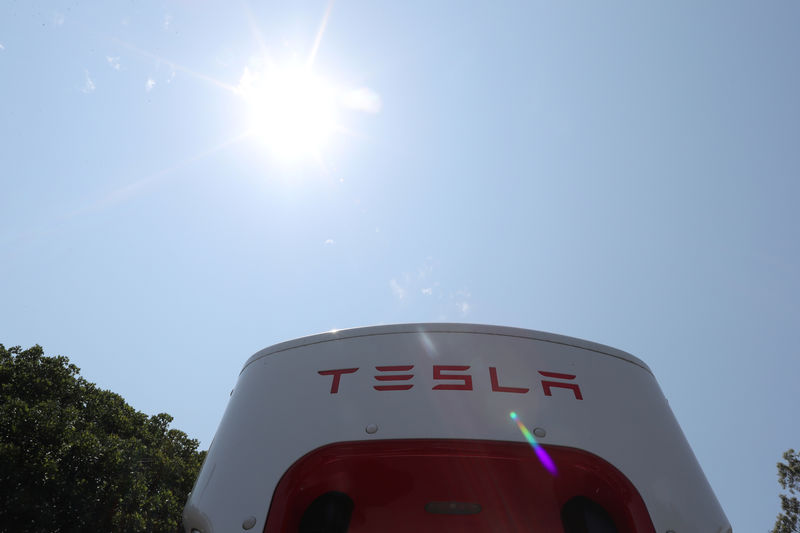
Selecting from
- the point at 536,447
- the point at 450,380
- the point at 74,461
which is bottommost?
the point at 536,447

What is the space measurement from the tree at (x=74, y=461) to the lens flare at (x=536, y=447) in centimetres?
776

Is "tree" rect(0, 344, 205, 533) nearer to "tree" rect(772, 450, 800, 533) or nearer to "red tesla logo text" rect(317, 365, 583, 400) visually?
"red tesla logo text" rect(317, 365, 583, 400)

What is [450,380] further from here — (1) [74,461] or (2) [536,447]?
(1) [74,461]

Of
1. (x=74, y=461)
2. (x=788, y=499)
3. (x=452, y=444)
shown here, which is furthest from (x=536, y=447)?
→ (x=788, y=499)

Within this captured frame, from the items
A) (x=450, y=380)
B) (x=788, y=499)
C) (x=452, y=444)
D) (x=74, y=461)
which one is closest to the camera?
(x=452, y=444)

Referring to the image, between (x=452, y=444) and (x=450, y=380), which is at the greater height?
(x=450, y=380)

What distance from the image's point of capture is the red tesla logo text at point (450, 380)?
6.22 ft

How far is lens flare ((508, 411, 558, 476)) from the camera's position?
1748 millimetres

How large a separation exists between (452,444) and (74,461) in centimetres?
796

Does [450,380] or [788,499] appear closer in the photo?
[450,380]

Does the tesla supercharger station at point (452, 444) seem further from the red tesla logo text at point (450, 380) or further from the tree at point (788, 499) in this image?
the tree at point (788, 499)

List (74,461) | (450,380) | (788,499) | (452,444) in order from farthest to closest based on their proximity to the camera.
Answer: (788,499) < (74,461) < (450,380) < (452,444)

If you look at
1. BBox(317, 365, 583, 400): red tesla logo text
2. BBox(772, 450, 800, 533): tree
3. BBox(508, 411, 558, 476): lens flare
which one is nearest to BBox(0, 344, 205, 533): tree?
BBox(317, 365, 583, 400): red tesla logo text

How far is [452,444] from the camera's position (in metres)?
1.75
